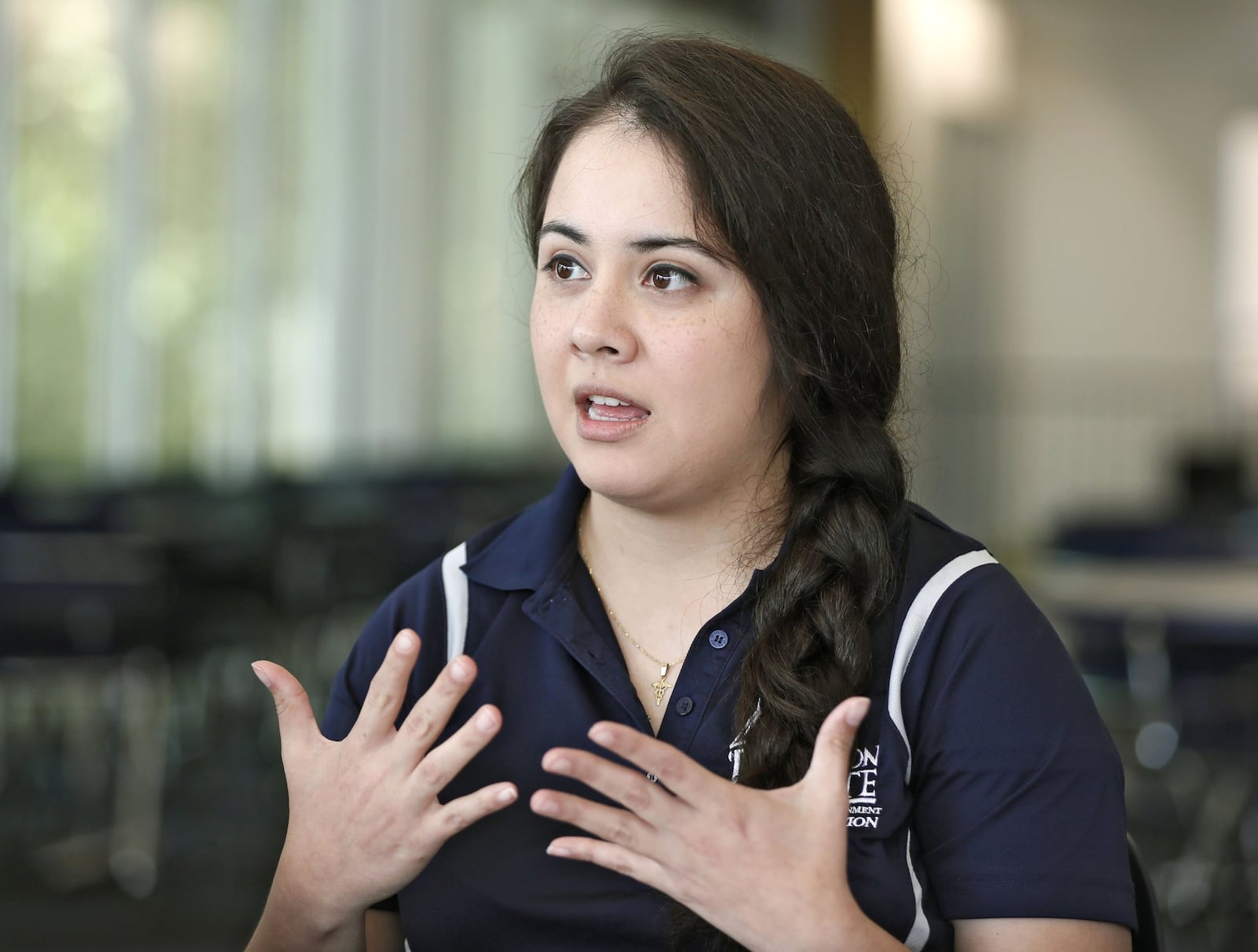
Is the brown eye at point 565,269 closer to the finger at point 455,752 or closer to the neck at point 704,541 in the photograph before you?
the neck at point 704,541

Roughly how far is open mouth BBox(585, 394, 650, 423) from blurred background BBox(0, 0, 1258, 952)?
12.6 inches

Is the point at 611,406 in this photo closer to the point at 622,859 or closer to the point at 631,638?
the point at 631,638

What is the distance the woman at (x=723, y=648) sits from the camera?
120 centimetres

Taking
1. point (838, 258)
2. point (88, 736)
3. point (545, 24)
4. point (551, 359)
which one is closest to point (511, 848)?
point (551, 359)

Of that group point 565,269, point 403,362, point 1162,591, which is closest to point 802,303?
point 565,269

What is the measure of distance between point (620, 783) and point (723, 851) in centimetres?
10

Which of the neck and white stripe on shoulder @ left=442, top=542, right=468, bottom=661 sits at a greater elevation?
the neck

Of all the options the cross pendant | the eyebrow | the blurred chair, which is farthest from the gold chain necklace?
the blurred chair

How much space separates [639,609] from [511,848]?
0.86ft

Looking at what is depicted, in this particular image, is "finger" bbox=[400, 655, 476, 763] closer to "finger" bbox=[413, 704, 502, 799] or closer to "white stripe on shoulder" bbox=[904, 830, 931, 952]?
"finger" bbox=[413, 704, 502, 799]

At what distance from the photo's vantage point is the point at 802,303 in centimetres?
131

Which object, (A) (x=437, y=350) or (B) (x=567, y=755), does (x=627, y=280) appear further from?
(A) (x=437, y=350)

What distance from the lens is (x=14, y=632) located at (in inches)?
168

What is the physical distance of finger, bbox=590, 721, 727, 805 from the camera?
1.07 meters
